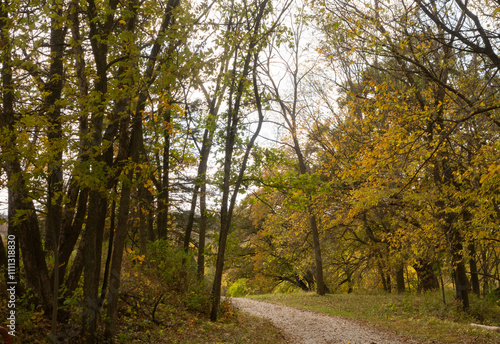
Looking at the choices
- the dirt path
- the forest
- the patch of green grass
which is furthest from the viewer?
the patch of green grass

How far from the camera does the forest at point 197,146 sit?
5727 millimetres

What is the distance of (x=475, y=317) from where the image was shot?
11617 mm

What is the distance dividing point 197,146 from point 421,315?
32.7ft

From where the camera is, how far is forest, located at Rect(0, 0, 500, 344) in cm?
573

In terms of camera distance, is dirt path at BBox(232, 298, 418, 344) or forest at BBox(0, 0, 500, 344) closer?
forest at BBox(0, 0, 500, 344)

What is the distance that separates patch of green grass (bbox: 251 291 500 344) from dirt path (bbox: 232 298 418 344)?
819 mm

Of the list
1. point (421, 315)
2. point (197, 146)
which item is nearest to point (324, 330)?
point (421, 315)

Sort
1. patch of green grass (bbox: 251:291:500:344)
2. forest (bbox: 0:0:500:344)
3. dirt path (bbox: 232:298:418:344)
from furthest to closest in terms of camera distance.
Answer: patch of green grass (bbox: 251:291:500:344) → dirt path (bbox: 232:298:418:344) → forest (bbox: 0:0:500:344)

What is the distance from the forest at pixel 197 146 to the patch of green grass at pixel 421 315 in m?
0.76

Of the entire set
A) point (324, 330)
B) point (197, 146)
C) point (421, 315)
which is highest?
point (197, 146)

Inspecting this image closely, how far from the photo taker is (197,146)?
13672 millimetres

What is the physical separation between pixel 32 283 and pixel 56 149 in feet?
9.92

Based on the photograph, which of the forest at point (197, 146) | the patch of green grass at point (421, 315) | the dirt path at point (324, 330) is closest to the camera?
the forest at point (197, 146)

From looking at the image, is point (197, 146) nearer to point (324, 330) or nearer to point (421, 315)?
point (324, 330)
